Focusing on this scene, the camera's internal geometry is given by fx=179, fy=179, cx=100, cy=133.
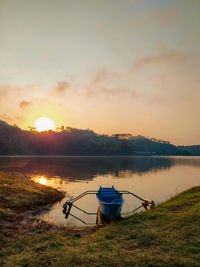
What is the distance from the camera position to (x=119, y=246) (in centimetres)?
1095

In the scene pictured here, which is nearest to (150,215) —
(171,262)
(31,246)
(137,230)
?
(137,230)

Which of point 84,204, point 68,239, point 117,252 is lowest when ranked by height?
point 84,204

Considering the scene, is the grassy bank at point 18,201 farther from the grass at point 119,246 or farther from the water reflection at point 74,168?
the water reflection at point 74,168

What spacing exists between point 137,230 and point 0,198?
20.2 m

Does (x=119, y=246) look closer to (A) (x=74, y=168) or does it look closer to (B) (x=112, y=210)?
(B) (x=112, y=210)

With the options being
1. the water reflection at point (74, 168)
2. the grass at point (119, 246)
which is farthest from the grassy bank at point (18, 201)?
the water reflection at point (74, 168)

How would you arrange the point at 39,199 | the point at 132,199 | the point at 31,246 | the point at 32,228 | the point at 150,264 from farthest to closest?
the point at 132,199
the point at 39,199
the point at 32,228
the point at 31,246
the point at 150,264

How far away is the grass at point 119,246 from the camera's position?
914 cm

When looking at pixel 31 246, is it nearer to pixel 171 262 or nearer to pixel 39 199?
pixel 171 262

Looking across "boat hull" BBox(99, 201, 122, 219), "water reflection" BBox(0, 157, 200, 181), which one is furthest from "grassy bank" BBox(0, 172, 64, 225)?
"water reflection" BBox(0, 157, 200, 181)

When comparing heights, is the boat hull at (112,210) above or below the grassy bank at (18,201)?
above

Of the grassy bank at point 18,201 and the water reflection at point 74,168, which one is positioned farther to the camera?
the water reflection at point 74,168

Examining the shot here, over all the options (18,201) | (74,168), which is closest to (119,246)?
(18,201)

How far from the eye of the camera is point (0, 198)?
81.4 ft
